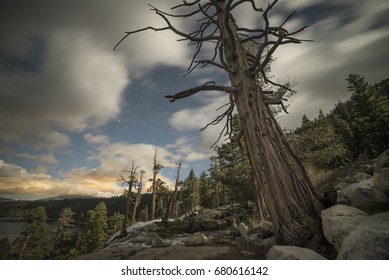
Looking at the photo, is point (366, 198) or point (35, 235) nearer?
point (366, 198)

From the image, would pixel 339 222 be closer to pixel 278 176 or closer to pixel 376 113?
pixel 278 176

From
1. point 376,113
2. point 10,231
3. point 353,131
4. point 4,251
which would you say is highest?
point 353,131

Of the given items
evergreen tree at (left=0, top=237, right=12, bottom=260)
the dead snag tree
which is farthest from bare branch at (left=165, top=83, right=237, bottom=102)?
evergreen tree at (left=0, top=237, right=12, bottom=260)

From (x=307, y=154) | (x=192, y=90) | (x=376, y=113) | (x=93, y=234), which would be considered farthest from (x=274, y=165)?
(x=93, y=234)

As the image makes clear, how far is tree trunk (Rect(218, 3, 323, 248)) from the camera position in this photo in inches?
97.8

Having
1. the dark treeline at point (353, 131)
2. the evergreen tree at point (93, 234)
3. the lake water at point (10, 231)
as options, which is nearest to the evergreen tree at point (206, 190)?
the evergreen tree at point (93, 234)

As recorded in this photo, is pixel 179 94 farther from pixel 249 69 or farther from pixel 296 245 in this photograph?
pixel 296 245

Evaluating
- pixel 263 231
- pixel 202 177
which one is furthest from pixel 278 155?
pixel 202 177

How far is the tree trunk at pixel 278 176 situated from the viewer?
248 centimetres

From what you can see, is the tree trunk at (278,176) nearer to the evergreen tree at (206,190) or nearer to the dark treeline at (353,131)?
the dark treeline at (353,131)

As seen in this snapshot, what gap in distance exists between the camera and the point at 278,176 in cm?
268

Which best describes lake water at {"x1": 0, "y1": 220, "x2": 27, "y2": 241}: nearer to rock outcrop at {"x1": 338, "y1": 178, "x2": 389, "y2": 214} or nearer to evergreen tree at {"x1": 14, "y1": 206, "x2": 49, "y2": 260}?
evergreen tree at {"x1": 14, "y1": 206, "x2": 49, "y2": 260}

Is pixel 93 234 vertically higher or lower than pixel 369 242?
lower
